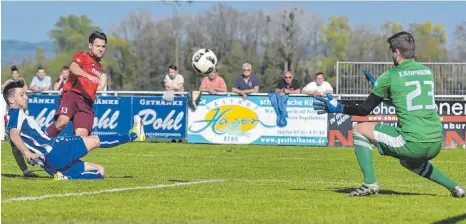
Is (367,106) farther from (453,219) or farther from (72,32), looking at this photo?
(72,32)

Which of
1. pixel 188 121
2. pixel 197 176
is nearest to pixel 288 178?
pixel 197 176

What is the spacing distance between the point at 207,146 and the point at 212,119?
1.63m

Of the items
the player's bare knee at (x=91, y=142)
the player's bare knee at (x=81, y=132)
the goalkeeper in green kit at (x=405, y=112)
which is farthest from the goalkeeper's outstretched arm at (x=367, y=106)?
the player's bare knee at (x=81, y=132)

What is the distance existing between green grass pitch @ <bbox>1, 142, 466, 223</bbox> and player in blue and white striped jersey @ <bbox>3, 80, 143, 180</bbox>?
0.85 feet

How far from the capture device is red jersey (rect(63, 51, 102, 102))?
14.6 m

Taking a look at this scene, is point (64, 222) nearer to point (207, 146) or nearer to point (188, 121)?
point (207, 146)

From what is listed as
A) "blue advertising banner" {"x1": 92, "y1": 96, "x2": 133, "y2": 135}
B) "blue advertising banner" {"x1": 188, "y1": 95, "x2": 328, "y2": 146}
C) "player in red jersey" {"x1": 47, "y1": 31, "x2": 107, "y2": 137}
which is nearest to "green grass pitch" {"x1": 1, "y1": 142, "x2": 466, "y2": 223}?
"player in red jersey" {"x1": 47, "y1": 31, "x2": 107, "y2": 137}

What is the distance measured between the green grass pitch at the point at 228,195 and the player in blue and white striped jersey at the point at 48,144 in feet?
0.85

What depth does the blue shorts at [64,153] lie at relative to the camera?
41.7ft

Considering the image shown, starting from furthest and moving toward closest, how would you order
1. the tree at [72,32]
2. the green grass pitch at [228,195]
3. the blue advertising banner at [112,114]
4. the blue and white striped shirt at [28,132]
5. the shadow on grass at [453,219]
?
1. the tree at [72,32]
2. the blue advertising banner at [112,114]
3. the blue and white striped shirt at [28,132]
4. the green grass pitch at [228,195]
5. the shadow on grass at [453,219]

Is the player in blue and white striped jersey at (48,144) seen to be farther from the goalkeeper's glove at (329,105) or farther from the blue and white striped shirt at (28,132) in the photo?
the goalkeeper's glove at (329,105)

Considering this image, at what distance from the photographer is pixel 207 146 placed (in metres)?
24.9

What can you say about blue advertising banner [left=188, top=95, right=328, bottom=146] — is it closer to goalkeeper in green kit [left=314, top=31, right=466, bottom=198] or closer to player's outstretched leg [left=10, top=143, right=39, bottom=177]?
player's outstretched leg [left=10, top=143, right=39, bottom=177]

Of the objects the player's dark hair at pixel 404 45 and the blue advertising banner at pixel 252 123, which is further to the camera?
the blue advertising banner at pixel 252 123
